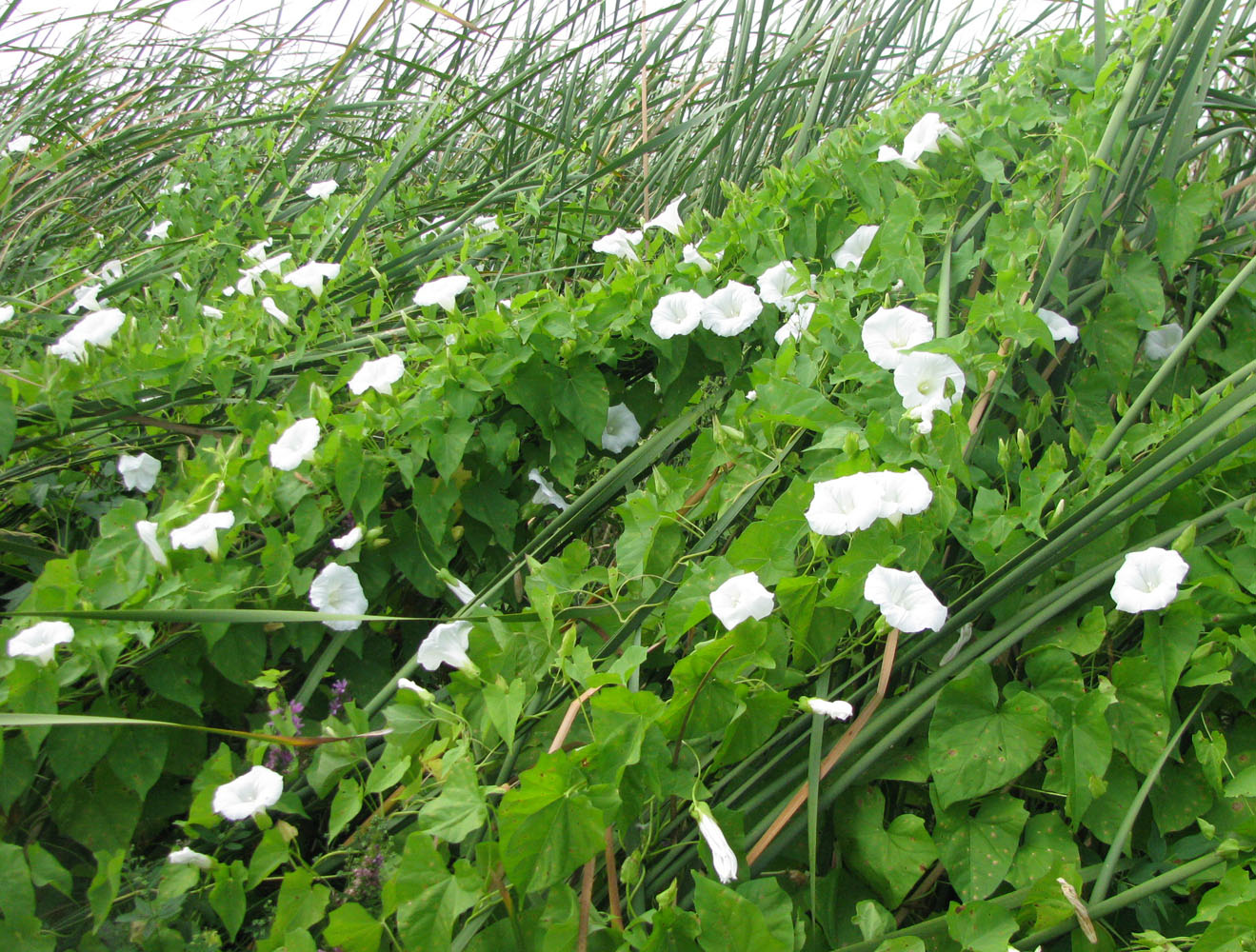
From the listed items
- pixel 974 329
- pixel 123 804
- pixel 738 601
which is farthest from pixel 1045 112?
pixel 123 804

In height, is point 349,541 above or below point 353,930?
above

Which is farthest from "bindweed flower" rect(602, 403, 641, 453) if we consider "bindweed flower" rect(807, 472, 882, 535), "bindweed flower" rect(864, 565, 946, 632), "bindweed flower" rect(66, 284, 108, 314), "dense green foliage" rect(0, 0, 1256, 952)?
"bindweed flower" rect(66, 284, 108, 314)

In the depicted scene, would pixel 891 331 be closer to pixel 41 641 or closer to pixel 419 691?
pixel 419 691

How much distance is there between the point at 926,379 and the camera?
1161mm

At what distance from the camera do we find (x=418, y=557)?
4.57 feet

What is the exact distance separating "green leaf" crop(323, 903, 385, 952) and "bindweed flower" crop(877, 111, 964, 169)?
131 centimetres

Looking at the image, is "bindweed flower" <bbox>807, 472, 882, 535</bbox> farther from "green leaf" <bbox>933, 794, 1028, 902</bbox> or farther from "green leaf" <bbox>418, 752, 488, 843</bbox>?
"green leaf" <bbox>418, 752, 488, 843</bbox>

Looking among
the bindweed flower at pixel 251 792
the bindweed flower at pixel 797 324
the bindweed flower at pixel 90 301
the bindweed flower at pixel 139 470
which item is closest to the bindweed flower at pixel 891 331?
the bindweed flower at pixel 797 324

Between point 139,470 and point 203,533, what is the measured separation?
1.54 ft

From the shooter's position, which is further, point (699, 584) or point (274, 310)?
point (274, 310)

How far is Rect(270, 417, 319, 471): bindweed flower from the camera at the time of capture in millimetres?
1286

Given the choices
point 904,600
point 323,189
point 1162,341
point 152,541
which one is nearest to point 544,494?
point 152,541

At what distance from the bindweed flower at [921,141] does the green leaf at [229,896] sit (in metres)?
1.37

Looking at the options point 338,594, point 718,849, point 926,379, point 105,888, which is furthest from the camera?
point 338,594
